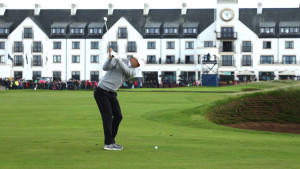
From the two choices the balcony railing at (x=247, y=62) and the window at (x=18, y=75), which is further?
the window at (x=18, y=75)

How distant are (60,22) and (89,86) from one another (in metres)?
36.2

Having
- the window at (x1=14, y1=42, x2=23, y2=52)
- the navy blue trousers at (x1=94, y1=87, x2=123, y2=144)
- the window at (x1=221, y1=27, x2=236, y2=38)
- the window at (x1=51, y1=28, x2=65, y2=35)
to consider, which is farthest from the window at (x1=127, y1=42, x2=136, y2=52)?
the navy blue trousers at (x1=94, y1=87, x2=123, y2=144)

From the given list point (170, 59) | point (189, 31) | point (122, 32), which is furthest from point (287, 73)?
point (122, 32)

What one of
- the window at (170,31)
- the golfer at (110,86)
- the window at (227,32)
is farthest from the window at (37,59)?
the golfer at (110,86)

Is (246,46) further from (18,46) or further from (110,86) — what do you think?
(110,86)

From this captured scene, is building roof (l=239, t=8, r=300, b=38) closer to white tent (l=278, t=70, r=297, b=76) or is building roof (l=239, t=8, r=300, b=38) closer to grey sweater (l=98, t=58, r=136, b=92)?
white tent (l=278, t=70, r=297, b=76)

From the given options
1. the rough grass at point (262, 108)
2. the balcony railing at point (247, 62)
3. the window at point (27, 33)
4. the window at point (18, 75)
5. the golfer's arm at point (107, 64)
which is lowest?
the rough grass at point (262, 108)

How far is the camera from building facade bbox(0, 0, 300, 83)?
112125 mm

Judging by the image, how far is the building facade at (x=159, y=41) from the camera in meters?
112

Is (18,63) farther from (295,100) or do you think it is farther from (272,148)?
(272,148)

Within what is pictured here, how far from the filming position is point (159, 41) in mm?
114875

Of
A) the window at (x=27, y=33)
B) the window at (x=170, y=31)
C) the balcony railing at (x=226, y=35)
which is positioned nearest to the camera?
the balcony railing at (x=226, y=35)

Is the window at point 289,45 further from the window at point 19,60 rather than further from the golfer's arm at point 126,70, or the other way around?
the golfer's arm at point 126,70

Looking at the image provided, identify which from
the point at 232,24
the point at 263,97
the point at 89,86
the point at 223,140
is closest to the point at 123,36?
the point at 232,24
